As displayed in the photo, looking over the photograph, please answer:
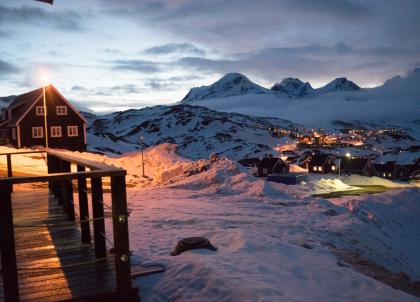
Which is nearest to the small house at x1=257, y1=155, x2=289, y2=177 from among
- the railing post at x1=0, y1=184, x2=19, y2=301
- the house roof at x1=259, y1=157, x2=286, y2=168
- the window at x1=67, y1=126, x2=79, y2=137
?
the house roof at x1=259, y1=157, x2=286, y2=168

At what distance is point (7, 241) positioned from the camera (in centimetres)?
464

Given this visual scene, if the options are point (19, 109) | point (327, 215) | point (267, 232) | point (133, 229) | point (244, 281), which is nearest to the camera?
point (244, 281)

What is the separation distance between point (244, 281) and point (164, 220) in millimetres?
6520

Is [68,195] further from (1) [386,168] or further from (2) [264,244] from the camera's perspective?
(1) [386,168]

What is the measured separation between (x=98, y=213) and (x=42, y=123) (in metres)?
43.5

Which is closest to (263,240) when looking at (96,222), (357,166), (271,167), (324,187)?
(96,222)

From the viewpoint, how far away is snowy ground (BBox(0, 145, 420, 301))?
715 cm

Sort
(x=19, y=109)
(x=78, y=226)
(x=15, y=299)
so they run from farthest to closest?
(x=19, y=109)
(x=78, y=226)
(x=15, y=299)

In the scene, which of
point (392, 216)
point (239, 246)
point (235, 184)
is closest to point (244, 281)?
point (239, 246)

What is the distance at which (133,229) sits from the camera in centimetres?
1171

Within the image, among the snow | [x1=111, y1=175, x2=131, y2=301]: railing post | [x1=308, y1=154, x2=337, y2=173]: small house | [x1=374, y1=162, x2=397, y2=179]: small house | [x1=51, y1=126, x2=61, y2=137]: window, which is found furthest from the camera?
[x1=374, y1=162, x2=397, y2=179]: small house

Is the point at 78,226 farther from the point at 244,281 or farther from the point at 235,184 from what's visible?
the point at 235,184

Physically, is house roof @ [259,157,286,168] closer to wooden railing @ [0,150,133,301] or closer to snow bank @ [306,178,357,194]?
snow bank @ [306,178,357,194]

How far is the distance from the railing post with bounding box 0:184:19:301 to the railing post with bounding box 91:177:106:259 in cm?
141
